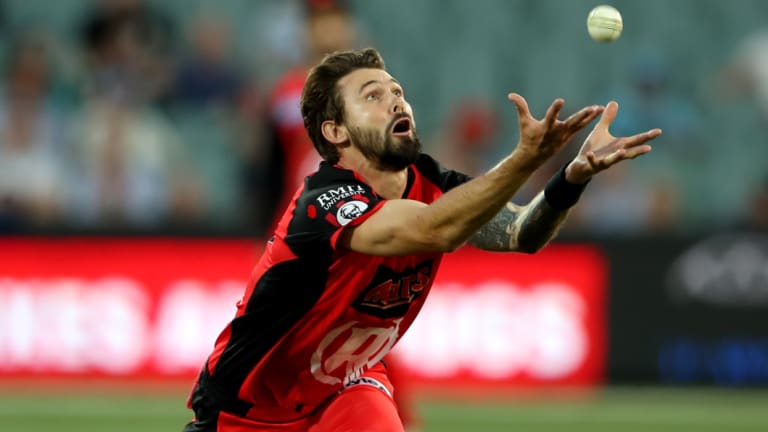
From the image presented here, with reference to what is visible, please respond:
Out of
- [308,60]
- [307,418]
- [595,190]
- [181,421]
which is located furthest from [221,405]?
[595,190]

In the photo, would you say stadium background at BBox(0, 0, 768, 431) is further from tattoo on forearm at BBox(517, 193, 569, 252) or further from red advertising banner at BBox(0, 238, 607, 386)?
tattoo on forearm at BBox(517, 193, 569, 252)

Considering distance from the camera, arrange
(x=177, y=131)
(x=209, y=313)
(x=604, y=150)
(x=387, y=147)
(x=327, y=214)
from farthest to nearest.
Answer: (x=177, y=131)
(x=209, y=313)
(x=387, y=147)
(x=327, y=214)
(x=604, y=150)

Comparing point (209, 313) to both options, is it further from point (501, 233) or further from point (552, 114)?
point (552, 114)

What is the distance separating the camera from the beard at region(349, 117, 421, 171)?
17.2ft

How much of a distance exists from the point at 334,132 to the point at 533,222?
0.81 m

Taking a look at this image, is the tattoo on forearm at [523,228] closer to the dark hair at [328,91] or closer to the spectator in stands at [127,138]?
the dark hair at [328,91]

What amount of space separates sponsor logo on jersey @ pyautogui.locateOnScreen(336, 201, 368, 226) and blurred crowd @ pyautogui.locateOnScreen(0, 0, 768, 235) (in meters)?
7.00

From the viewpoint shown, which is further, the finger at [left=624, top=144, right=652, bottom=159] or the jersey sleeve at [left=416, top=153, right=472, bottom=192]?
the jersey sleeve at [left=416, top=153, right=472, bottom=192]

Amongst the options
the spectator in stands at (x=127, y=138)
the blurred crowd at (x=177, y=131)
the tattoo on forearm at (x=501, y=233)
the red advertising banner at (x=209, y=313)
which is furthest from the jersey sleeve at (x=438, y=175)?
the spectator in stands at (x=127, y=138)

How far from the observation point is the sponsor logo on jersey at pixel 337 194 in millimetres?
5098

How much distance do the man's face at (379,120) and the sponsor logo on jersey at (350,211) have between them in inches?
11.3

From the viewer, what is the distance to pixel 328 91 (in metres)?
5.42

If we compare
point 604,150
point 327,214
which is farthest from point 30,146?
point 604,150

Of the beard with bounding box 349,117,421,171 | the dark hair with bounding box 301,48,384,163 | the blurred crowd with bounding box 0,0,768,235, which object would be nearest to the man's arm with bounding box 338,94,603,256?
the beard with bounding box 349,117,421,171
